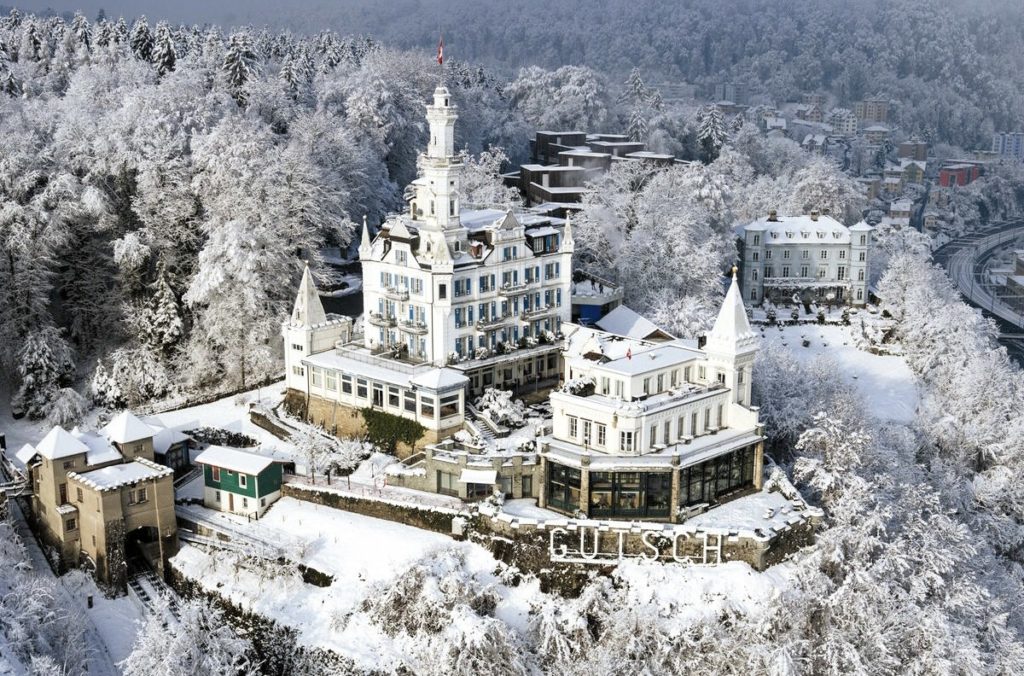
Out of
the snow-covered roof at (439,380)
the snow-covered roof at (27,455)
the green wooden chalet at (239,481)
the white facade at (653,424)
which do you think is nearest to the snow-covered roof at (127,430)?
the green wooden chalet at (239,481)

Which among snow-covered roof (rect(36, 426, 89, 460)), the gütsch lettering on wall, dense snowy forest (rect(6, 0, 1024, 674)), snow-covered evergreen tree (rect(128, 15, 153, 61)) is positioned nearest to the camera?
dense snowy forest (rect(6, 0, 1024, 674))

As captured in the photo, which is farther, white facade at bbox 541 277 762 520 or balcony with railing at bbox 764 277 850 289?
balcony with railing at bbox 764 277 850 289

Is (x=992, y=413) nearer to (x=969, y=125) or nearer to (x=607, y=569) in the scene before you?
(x=607, y=569)

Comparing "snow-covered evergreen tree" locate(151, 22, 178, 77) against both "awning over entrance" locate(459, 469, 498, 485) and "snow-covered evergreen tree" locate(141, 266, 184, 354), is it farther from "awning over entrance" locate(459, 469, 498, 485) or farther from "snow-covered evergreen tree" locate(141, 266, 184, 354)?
"awning over entrance" locate(459, 469, 498, 485)

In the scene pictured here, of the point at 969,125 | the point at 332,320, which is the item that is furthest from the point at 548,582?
the point at 969,125

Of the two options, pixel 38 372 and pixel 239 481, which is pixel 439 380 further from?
pixel 38 372

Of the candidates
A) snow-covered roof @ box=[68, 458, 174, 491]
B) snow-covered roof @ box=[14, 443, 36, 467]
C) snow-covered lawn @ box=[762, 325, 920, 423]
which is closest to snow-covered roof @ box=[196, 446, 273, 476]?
snow-covered roof @ box=[68, 458, 174, 491]

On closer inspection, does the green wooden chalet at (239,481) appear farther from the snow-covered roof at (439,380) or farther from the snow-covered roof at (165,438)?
the snow-covered roof at (439,380)
